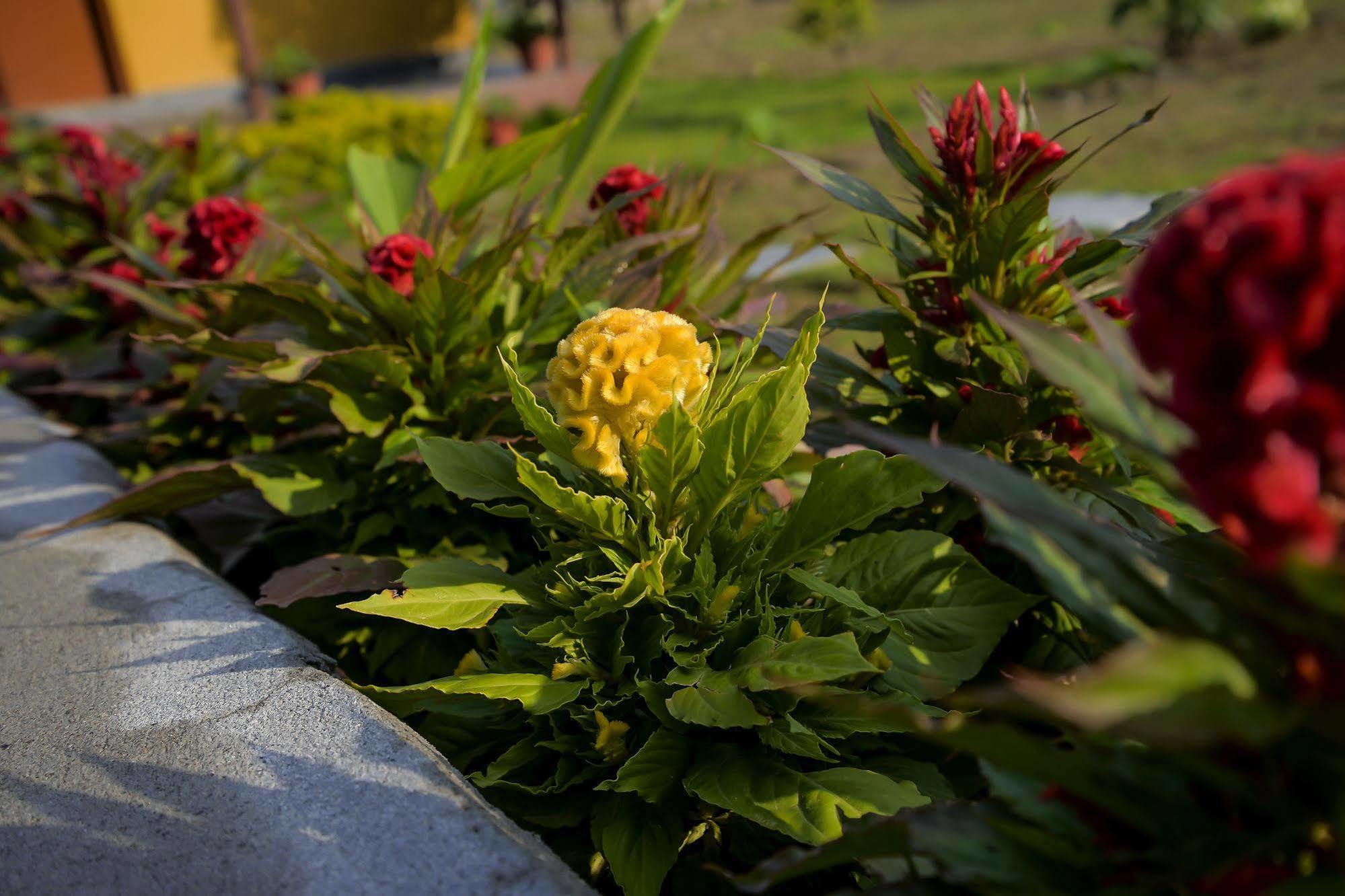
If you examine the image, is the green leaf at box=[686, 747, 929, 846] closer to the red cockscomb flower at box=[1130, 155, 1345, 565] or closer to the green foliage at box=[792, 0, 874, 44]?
the red cockscomb flower at box=[1130, 155, 1345, 565]

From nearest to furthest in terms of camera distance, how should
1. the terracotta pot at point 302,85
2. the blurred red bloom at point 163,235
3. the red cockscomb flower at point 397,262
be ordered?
the red cockscomb flower at point 397,262, the blurred red bloom at point 163,235, the terracotta pot at point 302,85

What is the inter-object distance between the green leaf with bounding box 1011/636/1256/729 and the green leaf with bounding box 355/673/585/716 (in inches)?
29.9

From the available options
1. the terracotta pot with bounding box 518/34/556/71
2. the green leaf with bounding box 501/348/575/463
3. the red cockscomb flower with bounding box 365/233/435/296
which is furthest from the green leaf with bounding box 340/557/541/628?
the terracotta pot with bounding box 518/34/556/71

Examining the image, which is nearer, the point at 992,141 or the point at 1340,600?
the point at 1340,600

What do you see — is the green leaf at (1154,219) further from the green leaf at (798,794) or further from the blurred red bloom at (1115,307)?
the green leaf at (798,794)

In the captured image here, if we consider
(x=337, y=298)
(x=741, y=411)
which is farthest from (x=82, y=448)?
(x=741, y=411)

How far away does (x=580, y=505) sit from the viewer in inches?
52.7

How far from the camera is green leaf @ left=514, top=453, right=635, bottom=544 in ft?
4.30

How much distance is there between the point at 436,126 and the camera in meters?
10.0

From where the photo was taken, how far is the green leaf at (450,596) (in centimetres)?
134

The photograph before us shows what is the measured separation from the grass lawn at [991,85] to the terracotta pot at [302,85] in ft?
15.6

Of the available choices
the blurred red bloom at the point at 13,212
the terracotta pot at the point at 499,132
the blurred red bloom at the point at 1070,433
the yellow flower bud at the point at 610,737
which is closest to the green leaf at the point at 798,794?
the yellow flower bud at the point at 610,737

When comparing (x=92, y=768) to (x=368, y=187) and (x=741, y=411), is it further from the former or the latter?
(x=368, y=187)

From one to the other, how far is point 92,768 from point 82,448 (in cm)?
144
